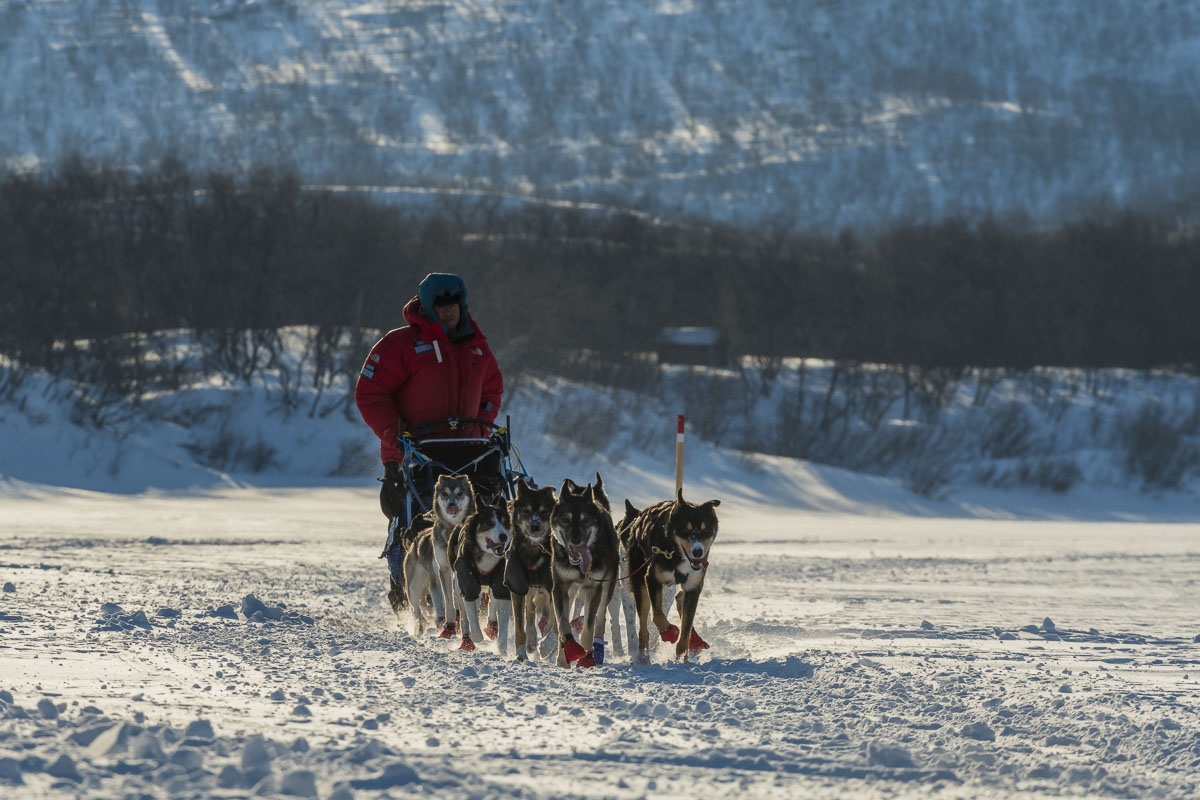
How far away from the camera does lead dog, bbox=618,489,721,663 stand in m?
6.27

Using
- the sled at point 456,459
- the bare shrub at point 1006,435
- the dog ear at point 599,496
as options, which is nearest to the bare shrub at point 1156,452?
the bare shrub at point 1006,435

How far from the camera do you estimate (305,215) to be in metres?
46.9

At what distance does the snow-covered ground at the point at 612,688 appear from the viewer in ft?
13.5

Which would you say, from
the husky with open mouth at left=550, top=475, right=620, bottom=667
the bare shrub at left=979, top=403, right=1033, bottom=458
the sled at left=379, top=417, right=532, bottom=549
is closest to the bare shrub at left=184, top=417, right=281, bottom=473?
the bare shrub at left=979, top=403, right=1033, bottom=458

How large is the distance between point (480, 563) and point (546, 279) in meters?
44.5

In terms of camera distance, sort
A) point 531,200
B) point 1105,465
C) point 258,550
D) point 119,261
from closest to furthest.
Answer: point 258,550 < point 1105,465 < point 119,261 < point 531,200

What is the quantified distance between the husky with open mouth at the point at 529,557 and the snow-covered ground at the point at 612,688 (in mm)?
196

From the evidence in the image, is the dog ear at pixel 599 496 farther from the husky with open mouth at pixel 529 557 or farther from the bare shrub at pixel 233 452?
the bare shrub at pixel 233 452

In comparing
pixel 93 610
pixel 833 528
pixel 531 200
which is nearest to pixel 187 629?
pixel 93 610

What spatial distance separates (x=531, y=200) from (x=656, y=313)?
18281 millimetres

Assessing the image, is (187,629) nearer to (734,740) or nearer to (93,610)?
(93,610)

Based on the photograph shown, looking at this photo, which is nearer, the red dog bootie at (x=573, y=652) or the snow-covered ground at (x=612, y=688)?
the snow-covered ground at (x=612, y=688)

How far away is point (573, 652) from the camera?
6191 mm

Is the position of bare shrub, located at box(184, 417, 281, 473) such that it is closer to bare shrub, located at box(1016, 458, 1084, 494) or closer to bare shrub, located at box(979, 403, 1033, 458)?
bare shrub, located at box(1016, 458, 1084, 494)
